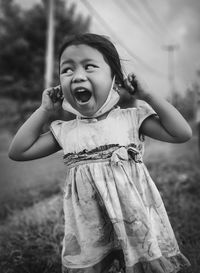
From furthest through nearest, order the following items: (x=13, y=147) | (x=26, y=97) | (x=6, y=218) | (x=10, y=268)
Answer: (x=26, y=97) < (x=6, y=218) < (x=10, y=268) < (x=13, y=147)

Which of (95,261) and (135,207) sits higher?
(135,207)

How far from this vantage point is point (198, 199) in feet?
11.1

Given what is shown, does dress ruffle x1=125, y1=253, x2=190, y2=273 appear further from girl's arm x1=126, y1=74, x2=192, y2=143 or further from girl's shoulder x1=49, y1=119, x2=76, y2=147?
girl's shoulder x1=49, y1=119, x2=76, y2=147

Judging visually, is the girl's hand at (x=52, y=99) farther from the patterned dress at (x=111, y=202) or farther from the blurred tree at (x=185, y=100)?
the blurred tree at (x=185, y=100)

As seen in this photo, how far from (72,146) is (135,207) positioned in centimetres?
44

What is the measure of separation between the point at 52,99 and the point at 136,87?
47 cm

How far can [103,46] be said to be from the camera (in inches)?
61.9

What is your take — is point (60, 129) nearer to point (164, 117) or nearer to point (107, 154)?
point (107, 154)

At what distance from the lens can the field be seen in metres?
2.10

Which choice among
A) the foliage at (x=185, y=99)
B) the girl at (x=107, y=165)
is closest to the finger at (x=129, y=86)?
the girl at (x=107, y=165)

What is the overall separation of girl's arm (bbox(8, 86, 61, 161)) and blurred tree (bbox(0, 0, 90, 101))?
559 inches

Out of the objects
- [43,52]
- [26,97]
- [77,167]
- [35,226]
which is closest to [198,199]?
[35,226]

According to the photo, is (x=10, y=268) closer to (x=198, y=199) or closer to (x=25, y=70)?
(x=198, y=199)

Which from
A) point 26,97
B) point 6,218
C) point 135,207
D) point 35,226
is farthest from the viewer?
point 26,97
